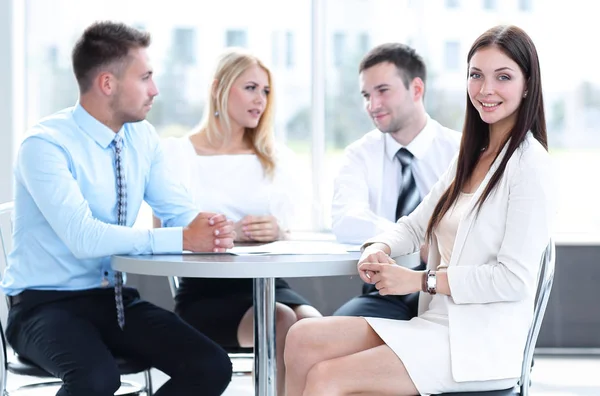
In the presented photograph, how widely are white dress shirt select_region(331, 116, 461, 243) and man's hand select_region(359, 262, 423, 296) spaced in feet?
3.46

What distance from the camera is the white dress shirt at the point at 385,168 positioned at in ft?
11.1

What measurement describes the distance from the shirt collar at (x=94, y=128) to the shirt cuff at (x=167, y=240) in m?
0.41

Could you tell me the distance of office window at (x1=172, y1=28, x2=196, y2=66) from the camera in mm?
5082

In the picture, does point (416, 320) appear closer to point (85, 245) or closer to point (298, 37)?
point (85, 245)

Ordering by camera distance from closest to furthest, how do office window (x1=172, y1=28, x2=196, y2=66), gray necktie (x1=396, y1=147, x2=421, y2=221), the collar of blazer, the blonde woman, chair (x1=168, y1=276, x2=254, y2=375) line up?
1. the collar of blazer
2. chair (x1=168, y1=276, x2=254, y2=375)
3. gray necktie (x1=396, y1=147, x2=421, y2=221)
4. the blonde woman
5. office window (x1=172, y1=28, x2=196, y2=66)

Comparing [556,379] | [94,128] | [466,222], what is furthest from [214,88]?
[556,379]

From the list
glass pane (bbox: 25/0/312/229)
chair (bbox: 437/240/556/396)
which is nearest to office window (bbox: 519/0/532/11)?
glass pane (bbox: 25/0/312/229)

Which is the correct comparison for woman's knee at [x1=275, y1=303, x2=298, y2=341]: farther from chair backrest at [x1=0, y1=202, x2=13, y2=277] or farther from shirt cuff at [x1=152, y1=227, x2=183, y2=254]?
chair backrest at [x1=0, y1=202, x2=13, y2=277]

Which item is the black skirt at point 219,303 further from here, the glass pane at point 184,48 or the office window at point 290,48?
the office window at point 290,48

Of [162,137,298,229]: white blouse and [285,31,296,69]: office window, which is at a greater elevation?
[285,31,296,69]: office window

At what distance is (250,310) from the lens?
3018mm

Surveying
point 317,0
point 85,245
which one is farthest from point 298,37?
point 85,245

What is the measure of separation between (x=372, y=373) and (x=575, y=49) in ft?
11.3

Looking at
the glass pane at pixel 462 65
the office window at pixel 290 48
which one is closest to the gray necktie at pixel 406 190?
the glass pane at pixel 462 65
